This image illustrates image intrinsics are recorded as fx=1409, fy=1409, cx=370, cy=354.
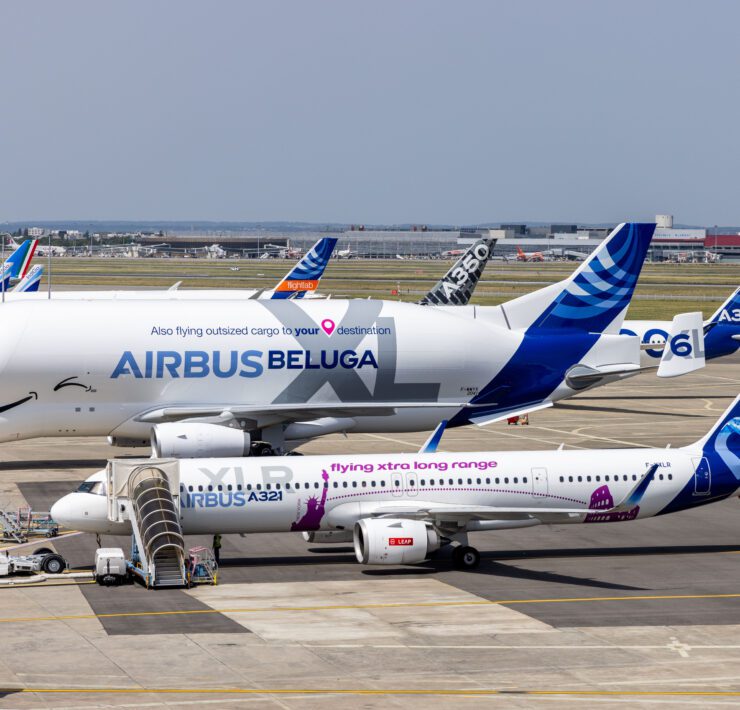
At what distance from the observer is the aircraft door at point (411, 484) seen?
4600 centimetres

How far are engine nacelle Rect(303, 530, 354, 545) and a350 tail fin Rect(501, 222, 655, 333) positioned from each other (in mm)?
Result: 21123

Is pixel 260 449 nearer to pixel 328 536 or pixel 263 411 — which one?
pixel 263 411

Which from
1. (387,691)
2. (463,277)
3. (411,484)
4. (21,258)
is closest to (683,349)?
(463,277)

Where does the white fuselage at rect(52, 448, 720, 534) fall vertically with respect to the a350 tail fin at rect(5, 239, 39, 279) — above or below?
below

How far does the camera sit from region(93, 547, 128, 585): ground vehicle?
1663 inches

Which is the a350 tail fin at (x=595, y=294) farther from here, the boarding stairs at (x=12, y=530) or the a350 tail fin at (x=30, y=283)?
the a350 tail fin at (x=30, y=283)

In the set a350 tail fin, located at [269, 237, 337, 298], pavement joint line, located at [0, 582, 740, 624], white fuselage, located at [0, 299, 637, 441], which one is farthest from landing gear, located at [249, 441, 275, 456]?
a350 tail fin, located at [269, 237, 337, 298]

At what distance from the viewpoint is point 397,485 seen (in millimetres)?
46031

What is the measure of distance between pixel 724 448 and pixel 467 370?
683 inches

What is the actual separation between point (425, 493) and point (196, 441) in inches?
559

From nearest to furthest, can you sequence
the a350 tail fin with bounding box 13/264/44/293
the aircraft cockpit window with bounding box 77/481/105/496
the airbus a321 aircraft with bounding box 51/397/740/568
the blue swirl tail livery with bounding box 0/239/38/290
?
the airbus a321 aircraft with bounding box 51/397/740/568 < the aircraft cockpit window with bounding box 77/481/105/496 < the a350 tail fin with bounding box 13/264/44/293 < the blue swirl tail livery with bounding box 0/239/38/290

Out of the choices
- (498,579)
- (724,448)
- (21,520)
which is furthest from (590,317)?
(21,520)

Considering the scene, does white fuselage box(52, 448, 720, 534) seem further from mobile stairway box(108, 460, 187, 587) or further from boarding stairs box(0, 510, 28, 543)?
boarding stairs box(0, 510, 28, 543)

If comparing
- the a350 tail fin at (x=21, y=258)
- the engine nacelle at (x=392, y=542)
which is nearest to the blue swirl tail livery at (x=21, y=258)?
the a350 tail fin at (x=21, y=258)
